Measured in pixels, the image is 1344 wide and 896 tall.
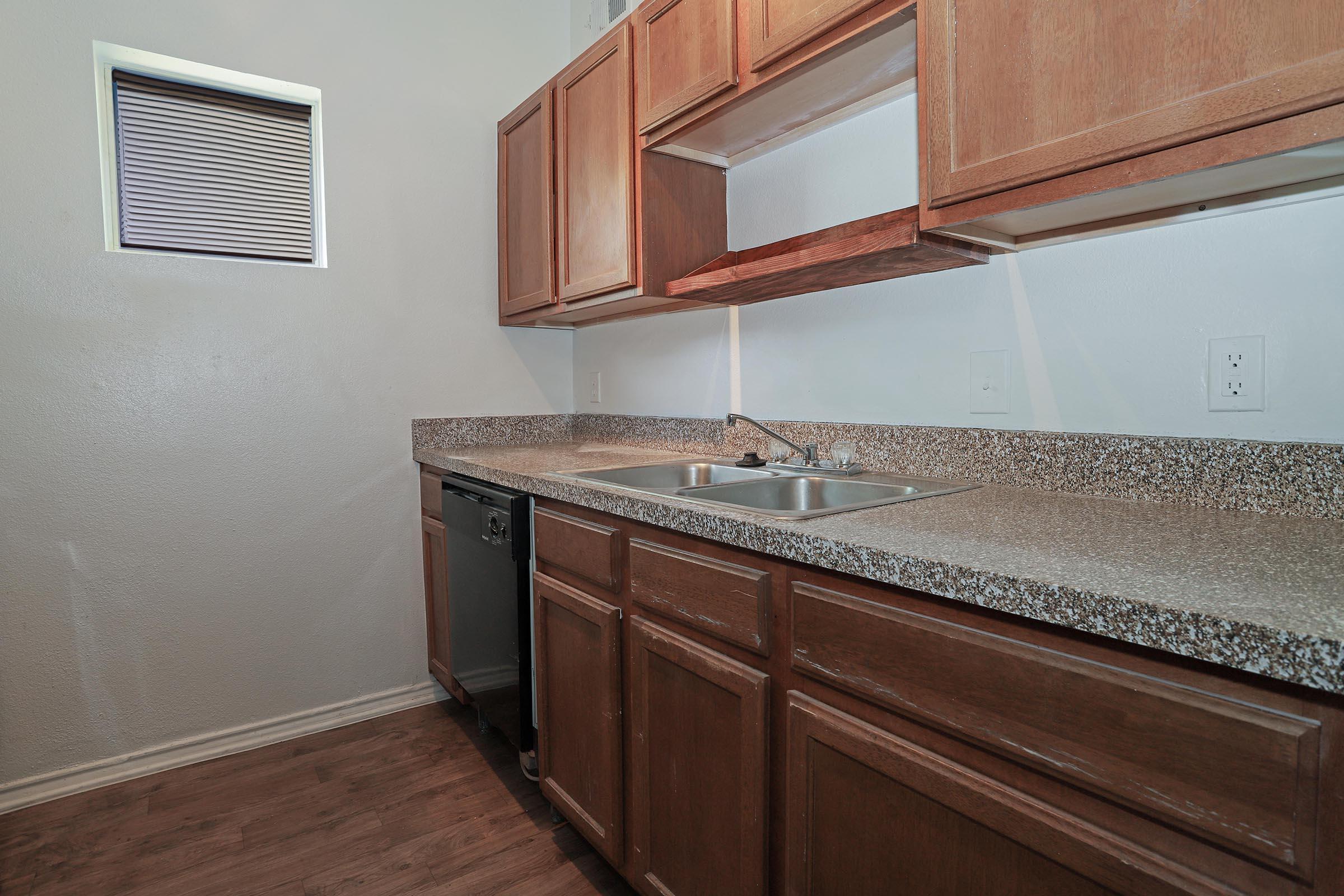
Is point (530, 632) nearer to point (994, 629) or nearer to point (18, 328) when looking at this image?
point (994, 629)

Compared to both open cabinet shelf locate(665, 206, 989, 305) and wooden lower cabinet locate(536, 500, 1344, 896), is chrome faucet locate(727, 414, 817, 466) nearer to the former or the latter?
open cabinet shelf locate(665, 206, 989, 305)

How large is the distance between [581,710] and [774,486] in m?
0.65

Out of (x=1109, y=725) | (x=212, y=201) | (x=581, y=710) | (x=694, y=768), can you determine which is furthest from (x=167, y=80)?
(x=1109, y=725)

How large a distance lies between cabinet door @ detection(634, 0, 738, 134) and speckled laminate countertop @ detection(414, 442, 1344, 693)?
37.8 inches

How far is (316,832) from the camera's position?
68.2 inches

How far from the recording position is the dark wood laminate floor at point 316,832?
1550mm

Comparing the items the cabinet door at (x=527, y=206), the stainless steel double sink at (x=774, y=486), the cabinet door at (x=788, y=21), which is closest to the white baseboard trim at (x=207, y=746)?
the stainless steel double sink at (x=774, y=486)

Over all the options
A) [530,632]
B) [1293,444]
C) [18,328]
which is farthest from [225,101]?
[1293,444]

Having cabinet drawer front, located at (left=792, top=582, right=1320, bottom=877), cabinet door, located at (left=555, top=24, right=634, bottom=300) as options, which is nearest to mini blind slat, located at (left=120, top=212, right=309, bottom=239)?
cabinet door, located at (left=555, top=24, right=634, bottom=300)

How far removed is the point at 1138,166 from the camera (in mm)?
907

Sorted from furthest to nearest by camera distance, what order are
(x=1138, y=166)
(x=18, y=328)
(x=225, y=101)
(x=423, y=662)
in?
(x=423, y=662)
(x=225, y=101)
(x=18, y=328)
(x=1138, y=166)

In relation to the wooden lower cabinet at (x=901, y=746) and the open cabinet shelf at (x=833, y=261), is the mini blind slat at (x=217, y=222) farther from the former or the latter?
the wooden lower cabinet at (x=901, y=746)

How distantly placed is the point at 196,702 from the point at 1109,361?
2.59 meters

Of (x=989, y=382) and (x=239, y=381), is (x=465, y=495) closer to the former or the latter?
(x=239, y=381)
